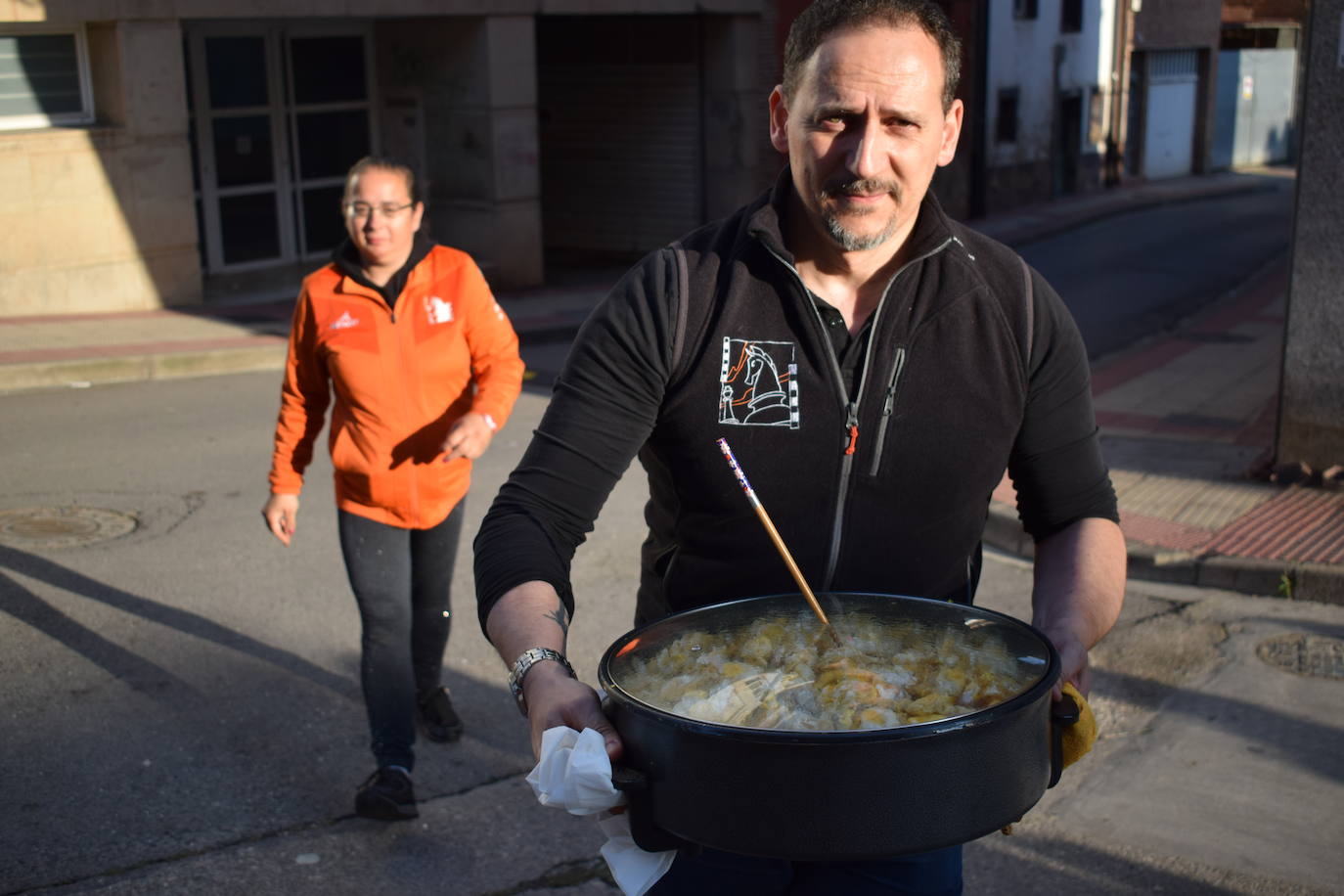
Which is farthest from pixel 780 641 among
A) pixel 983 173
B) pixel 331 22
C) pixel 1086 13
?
pixel 1086 13

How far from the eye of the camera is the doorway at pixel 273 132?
16312mm

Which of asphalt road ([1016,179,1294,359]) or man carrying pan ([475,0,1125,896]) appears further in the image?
asphalt road ([1016,179,1294,359])

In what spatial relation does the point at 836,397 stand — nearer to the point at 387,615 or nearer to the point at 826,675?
the point at 826,675

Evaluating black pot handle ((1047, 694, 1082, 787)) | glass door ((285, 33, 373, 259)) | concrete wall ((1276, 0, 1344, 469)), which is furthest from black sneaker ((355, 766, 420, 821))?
glass door ((285, 33, 373, 259))

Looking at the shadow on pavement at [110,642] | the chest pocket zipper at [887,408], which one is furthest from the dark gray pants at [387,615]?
the chest pocket zipper at [887,408]

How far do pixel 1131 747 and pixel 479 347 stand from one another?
8.84 feet

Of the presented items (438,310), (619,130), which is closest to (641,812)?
(438,310)

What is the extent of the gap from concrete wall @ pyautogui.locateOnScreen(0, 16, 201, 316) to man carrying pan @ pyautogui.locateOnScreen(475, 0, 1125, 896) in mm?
13076

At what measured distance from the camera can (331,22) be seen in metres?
17.2

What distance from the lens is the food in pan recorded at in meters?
2.01

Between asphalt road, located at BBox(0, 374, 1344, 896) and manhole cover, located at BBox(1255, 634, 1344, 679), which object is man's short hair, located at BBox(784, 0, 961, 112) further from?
manhole cover, located at BBox(1255, 634, 1344, 679)

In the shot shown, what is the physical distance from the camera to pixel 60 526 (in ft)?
25.0

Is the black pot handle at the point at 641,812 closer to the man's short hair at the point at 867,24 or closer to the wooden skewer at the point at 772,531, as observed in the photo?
the wooden skewer at the point at 772,531

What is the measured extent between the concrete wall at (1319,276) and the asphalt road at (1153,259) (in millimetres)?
5622
